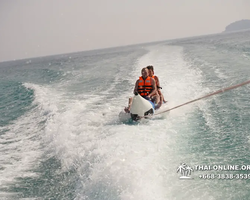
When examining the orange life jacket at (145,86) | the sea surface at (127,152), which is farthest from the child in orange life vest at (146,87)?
the sea surface at (127,152)

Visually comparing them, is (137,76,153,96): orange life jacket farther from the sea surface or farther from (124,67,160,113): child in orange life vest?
the sea surface

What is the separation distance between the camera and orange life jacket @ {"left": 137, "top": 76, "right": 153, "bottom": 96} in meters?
6.80

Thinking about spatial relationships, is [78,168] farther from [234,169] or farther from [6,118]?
[6,118]

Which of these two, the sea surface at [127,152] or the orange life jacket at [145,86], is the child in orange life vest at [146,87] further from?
the sea surface at [127,152]

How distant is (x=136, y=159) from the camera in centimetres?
391

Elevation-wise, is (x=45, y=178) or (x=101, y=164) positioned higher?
(x=101, y=164)

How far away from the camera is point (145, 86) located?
6824mm

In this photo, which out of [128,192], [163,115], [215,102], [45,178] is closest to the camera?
[128,192]

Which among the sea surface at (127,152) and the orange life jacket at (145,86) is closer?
the sea surface at (127,152)

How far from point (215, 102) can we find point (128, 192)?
16.0 ft

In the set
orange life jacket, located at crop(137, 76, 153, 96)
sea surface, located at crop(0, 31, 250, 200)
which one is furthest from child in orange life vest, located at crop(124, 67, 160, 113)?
sea surface, located at crop(0, 31, 250, 200)

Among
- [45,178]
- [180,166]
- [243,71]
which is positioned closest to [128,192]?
[180,166]

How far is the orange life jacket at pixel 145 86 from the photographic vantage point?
22.3ft

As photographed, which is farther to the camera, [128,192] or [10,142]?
[10,142]
